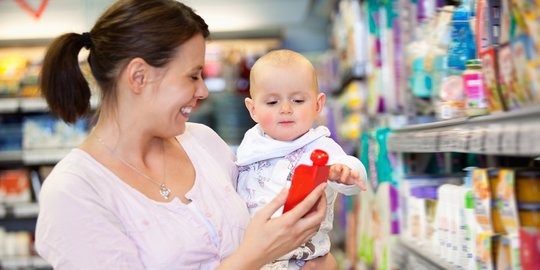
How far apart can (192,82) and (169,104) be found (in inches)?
3.1

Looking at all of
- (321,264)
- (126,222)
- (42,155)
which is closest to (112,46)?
(126,222)

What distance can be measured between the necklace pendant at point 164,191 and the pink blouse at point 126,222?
0.04 meters

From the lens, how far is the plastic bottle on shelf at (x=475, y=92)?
1.96 metres

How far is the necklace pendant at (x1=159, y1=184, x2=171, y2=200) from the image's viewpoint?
1.89 metres

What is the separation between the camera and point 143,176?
6.25 ft

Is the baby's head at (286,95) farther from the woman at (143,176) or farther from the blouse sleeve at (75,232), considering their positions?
the blouse sleeve at (75,232)

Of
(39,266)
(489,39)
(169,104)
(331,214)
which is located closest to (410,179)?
(331,214)

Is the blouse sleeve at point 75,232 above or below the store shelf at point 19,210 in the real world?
above

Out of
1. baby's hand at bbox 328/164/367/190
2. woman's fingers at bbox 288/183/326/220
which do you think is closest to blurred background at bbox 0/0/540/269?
baby's hand at bbox 328/164/367/190

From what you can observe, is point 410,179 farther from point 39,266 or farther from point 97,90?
point 39,266

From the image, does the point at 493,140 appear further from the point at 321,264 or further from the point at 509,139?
the point at 321,264

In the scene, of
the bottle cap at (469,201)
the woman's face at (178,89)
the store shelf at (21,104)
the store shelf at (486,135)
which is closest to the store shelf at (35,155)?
the store shelf at (21,104)

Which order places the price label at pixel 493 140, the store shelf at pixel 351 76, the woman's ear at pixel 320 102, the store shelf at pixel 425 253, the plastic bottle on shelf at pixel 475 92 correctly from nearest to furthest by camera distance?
the price label at pixel 493 140 < the plastic bottle on shelf at pixel 475 92 < the woman's ear at pixel 320 102 < the store shelf at pixel 425 253 < the store shelf at pixel 351 76

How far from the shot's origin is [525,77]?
151cm
